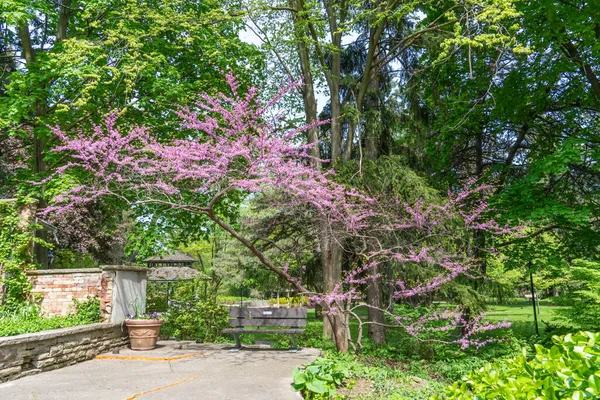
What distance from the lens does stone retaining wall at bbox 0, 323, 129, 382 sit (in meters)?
6.10

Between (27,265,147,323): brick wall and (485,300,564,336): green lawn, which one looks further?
(485,300,564,336): green lawn

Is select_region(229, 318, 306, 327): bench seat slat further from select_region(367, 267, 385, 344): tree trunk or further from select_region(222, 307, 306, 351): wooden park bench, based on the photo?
select_region(367, 267, 385, 344): tree trunk

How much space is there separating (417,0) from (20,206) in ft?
29.8

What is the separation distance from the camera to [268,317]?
911 cm

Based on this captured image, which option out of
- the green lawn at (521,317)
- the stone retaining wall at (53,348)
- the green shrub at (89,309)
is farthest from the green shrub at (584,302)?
the green shrub at (89,309)

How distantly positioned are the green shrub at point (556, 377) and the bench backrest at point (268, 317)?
22.2 feet

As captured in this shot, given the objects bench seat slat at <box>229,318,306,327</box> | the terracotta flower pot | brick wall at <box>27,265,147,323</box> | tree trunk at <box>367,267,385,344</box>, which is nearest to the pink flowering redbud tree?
bench seat slat at <box>229,318,306,327</box>

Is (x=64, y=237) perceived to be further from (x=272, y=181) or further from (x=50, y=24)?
(x=272, y=181)

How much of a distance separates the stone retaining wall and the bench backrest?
243 centimetres

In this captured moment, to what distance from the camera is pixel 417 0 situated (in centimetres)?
884

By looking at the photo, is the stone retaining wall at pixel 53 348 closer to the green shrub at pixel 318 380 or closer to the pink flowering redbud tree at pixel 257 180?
the pink flowering redbud tree at pixel 257 180

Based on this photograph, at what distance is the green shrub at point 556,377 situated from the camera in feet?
5.74

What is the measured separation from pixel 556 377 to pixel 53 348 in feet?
23.9

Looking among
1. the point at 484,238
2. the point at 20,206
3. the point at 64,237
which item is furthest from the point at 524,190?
the point at 64,237
